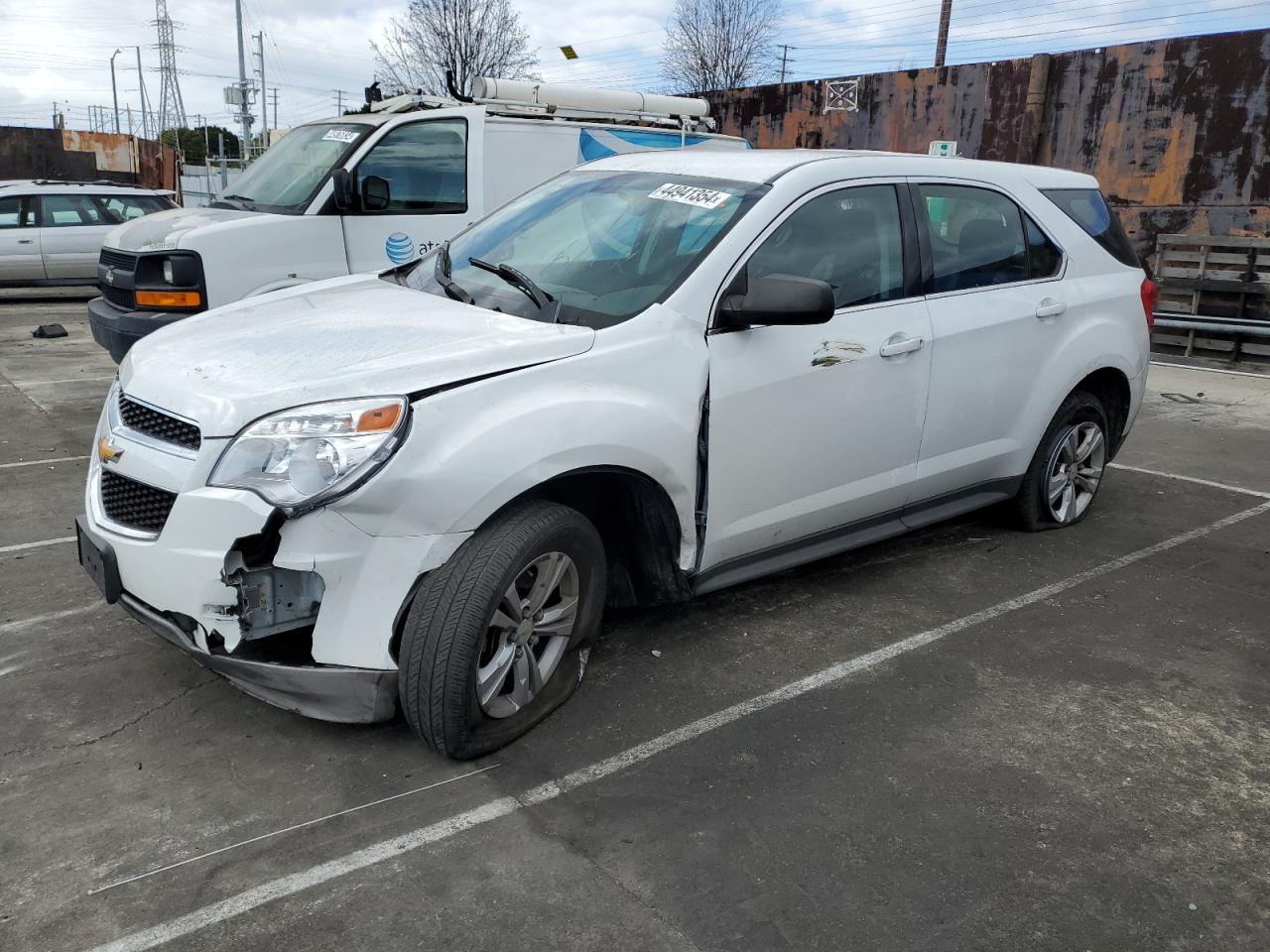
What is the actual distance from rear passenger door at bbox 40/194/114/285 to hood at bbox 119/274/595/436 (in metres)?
12.4

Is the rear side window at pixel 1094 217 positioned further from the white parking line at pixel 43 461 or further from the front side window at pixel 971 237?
the white parking line at pixel 43 461

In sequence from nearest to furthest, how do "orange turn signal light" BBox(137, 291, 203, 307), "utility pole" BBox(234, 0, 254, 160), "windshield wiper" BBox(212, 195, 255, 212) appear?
"orange turn signal light" BBox(137, 291, 203, 307) < "windshield wiper" BBox(212, 195, 255, 212) < "utility pole" BBox(234, 0, 254, 160)

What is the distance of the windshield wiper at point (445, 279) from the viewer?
3.92 metres

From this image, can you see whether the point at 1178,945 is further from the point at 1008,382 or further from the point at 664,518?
the point at 1008,382

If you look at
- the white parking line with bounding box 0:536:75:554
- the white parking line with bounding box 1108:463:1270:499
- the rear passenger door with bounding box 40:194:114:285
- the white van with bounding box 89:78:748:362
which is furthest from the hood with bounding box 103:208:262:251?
the rear passenger door with bounding box 40:194:114:285

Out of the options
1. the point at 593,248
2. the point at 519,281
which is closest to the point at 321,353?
the point at 519,281

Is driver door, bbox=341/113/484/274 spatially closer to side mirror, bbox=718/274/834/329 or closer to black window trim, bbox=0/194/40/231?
side mirror, bbox=718/274/834/329

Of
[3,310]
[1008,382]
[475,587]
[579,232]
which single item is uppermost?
[579,232]

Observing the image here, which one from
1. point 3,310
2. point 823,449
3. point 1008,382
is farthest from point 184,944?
point 3,310

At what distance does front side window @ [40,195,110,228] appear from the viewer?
47.0 ft

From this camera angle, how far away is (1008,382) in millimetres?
4773

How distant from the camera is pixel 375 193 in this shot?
7766 millimetres

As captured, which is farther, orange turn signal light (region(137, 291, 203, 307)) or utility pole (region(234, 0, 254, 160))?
utility pole (region(234, 0, 254, 160))

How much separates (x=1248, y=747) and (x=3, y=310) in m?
15.3
